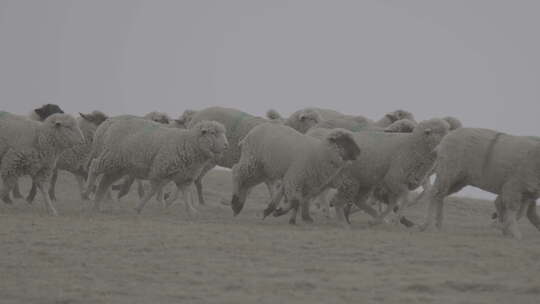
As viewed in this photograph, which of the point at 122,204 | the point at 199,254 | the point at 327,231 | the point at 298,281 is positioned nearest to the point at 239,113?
the point at 122,204

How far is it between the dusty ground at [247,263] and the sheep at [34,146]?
703mm

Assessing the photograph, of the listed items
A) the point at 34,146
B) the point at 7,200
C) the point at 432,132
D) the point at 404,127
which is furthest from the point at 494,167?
the point at 7,200

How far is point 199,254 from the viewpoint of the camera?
1198cm

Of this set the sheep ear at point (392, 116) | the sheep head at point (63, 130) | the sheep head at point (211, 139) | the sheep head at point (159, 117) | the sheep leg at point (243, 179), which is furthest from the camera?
the sheep head at point (159, 117)

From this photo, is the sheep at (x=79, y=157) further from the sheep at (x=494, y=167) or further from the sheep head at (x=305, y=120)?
the sheep at (x=494, y=167)

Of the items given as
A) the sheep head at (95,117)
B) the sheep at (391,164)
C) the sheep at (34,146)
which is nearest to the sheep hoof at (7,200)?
the sheep at (34,146)

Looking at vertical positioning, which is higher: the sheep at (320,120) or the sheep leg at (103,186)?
the sheep at (320,120)

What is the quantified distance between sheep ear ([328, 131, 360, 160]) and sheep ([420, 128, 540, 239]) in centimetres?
139

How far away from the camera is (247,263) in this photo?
37.9 feet

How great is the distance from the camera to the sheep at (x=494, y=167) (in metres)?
15.3

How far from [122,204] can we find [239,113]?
3407 millimetres

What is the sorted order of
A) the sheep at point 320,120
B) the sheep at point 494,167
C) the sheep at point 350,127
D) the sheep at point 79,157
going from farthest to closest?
the sheep at point 320,120 < the sheep at point 79,157 < the sheep at point 350,127 < the sheep at point 494,167

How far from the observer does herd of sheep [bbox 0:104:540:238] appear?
611 inches

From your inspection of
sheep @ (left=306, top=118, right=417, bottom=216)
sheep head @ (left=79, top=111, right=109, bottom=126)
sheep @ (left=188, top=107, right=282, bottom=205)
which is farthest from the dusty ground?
sheep head @ (left=79, top=111, right=109, bottom=126)
